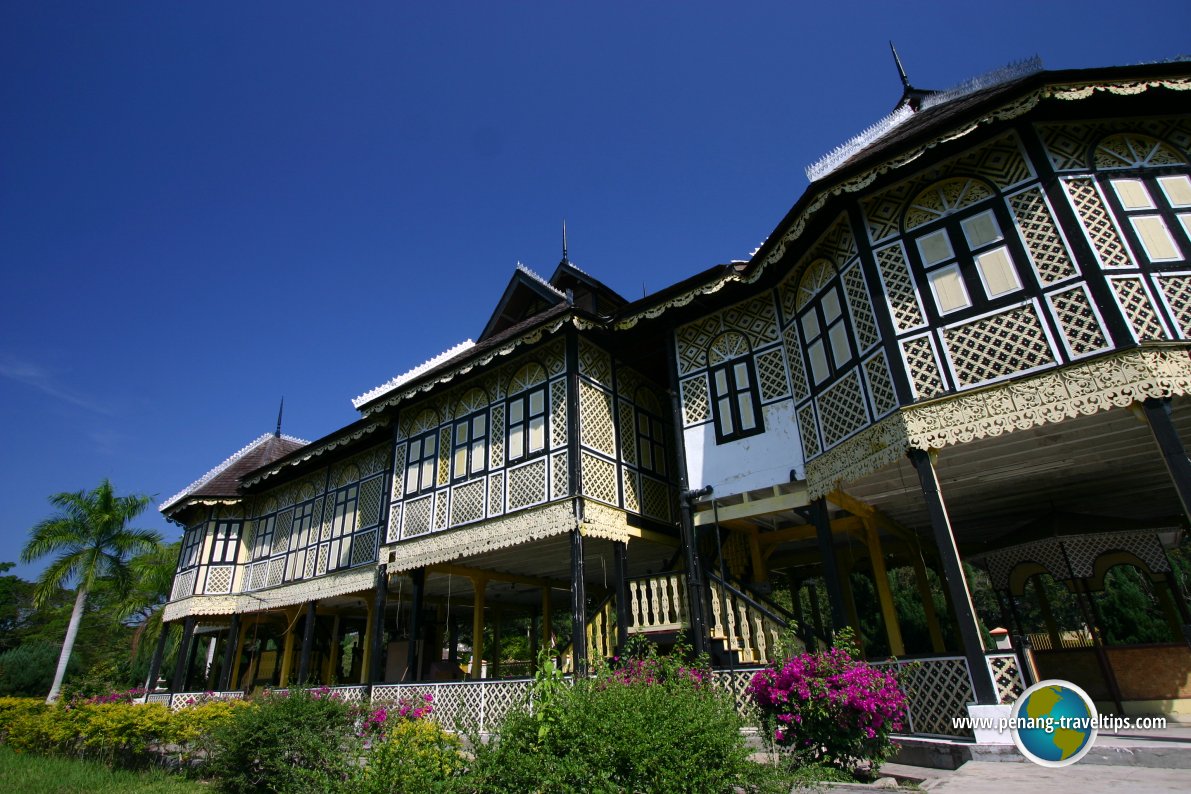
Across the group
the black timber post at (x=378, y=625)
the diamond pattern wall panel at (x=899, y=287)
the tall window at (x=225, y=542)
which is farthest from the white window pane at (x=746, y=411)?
the tall window at (x=225, y=542)

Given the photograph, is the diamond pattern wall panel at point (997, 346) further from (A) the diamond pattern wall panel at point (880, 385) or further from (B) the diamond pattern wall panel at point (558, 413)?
(B) the diamond pattern wall panel at point (558, 413)

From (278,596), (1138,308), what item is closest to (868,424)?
(1138,308)

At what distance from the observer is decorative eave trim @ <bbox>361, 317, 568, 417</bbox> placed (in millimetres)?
13188

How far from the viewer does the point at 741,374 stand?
12.2 meters

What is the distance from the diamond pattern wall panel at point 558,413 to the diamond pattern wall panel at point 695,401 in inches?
93.7

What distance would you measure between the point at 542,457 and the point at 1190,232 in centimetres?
1042

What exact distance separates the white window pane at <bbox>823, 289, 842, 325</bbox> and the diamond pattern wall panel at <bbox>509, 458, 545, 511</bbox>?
19.7 feet

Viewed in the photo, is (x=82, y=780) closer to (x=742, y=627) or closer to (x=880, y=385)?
(x=742, y=627)

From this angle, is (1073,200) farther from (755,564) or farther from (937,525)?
(755,564)

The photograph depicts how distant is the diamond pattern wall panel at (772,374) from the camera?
11.6m

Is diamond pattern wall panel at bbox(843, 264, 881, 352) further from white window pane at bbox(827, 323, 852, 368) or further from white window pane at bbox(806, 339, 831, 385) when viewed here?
white window pane at bbox(806, 339, 831, 385)

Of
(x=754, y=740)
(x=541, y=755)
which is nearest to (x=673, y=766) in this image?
(x=541, y=755)

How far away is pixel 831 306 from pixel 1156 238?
4049mm

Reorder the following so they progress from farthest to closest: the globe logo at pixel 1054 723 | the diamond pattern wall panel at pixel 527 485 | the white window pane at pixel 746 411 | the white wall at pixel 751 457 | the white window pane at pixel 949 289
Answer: the diamond pattern wall panel at pixel 527 485 < the white window pane at pixel 746 411 < the white wall at pixel 751 457 < the white window pane at pixel 949 289 < the globe logo at pixel 1054 723
